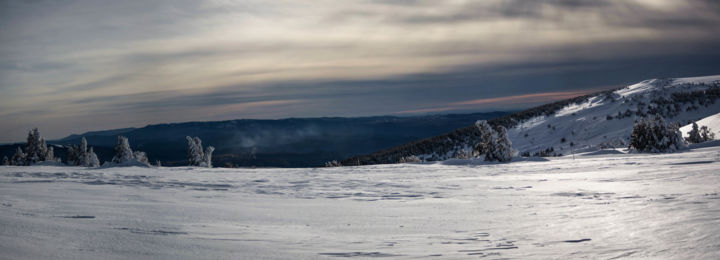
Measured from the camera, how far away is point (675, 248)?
3.29m

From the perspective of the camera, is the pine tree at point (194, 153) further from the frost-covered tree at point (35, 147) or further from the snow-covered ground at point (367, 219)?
the snow-covered ground at point (367, 219)

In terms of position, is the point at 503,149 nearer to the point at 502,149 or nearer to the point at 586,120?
the point at 502,149

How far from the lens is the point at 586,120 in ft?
113

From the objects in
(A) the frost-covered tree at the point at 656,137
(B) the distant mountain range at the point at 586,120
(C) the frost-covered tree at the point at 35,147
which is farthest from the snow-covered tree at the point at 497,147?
(C) the frost-covered tree at the point at 35,147

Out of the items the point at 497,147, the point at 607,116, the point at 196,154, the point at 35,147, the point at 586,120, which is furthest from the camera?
the point at 586,120

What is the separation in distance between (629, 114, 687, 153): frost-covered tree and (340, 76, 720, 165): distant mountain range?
10.1 meters

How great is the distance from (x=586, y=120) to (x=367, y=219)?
34406 mm

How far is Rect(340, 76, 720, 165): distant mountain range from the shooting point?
30.5 metres

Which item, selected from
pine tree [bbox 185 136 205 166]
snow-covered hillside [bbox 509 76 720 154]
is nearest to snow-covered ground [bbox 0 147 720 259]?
pine tree [bbox 185 136 205 166]

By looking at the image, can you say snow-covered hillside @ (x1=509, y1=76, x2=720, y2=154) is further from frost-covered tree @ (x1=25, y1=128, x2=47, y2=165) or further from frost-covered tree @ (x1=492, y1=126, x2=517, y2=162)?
frost-covered tree @ (x1=25, y1=128, x2=47, y2=165)

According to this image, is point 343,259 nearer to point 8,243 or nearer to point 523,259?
point 523,259

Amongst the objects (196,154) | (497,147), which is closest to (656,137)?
(497,147)

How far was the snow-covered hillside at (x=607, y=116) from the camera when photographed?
99.6 feet

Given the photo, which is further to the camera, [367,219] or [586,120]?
[586,120]
